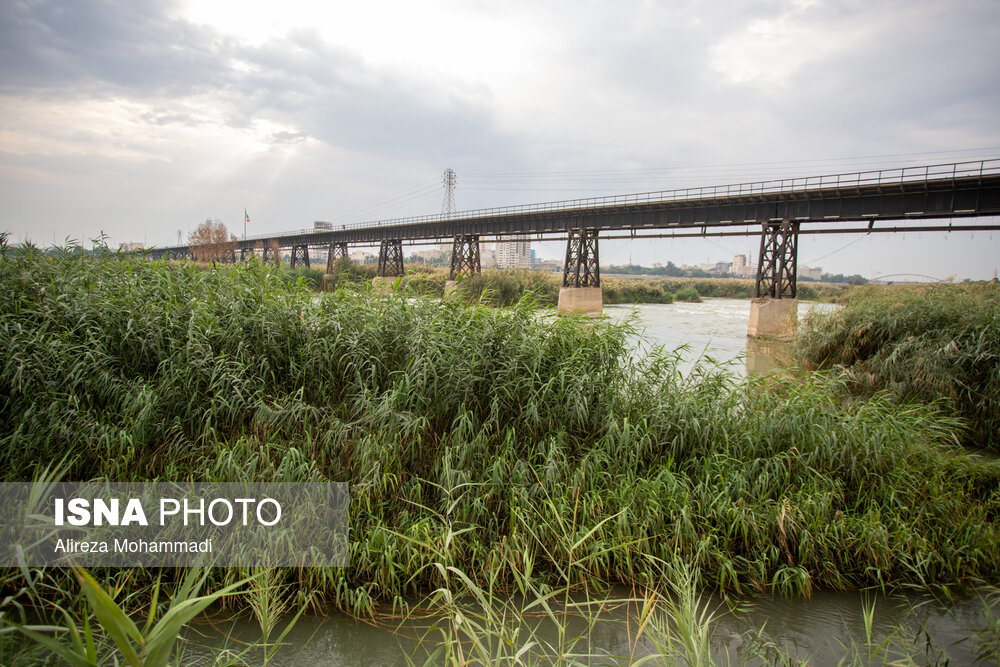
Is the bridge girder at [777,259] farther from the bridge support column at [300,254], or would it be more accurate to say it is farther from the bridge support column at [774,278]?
the bridge support column at [300,254]

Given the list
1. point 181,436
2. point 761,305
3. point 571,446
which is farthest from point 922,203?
point 181,436

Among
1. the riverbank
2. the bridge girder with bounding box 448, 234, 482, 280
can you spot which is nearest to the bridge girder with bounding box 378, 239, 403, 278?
the bridge girder with bounding box 448, 234, 482, 280

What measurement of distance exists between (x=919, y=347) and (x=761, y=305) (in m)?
18.8

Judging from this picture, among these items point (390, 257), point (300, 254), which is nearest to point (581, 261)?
point (390, 257)

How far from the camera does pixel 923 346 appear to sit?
9.57 metres

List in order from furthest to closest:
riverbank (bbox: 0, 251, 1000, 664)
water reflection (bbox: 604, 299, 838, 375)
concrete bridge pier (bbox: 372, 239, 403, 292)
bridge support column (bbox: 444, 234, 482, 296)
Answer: concrete bridge pier (bbox: 372, 239, 403, 292) < bridge support column (bbox: 444, 234, 482, 296) < water reflection (bbox: 604, 299, 838, 375) < riverbank (bbox: 0, 251, 1000, 664)

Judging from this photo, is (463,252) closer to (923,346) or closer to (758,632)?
(923,346)

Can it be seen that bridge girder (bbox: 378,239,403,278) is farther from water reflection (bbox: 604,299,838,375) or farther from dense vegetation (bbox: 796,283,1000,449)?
dense vegetation (bbox: 796,283,1000,449)

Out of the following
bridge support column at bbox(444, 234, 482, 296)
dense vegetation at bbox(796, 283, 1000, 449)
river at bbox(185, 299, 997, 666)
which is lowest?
river at bbox(185, 299, 997, 666)

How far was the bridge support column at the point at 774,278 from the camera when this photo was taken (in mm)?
26609

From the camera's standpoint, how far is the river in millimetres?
3855

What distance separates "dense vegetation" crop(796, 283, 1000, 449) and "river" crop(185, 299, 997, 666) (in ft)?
16.2

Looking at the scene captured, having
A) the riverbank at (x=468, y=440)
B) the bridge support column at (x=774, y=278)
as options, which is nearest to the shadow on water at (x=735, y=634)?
the riverbank at (x=468, y=440)

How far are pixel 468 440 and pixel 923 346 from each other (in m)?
9.42
